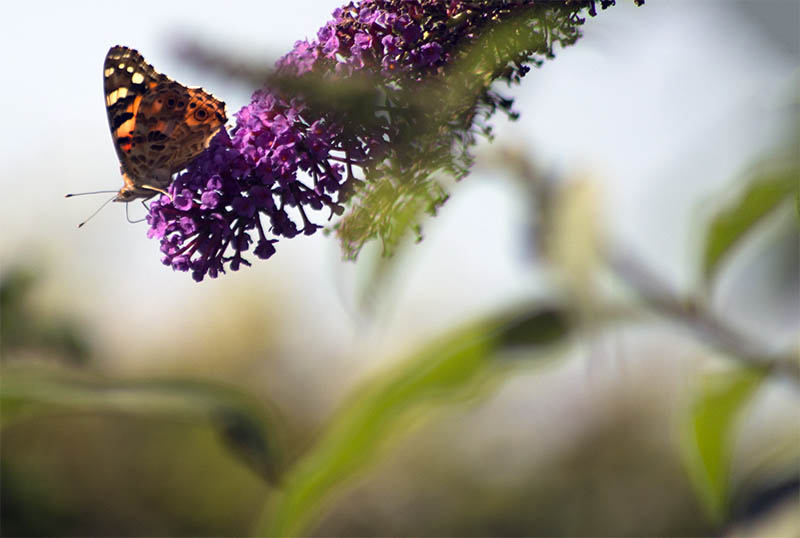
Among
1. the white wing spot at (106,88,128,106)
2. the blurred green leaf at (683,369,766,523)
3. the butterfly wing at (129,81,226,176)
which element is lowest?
the blurred green leaf at (683,369,766,523)

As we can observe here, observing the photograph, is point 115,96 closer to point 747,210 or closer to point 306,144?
point 306,144

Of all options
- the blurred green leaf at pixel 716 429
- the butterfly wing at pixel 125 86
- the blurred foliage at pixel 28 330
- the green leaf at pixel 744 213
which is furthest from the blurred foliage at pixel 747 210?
the blurred foliage at pixel 28 330

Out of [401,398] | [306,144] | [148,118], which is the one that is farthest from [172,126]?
[401,398]

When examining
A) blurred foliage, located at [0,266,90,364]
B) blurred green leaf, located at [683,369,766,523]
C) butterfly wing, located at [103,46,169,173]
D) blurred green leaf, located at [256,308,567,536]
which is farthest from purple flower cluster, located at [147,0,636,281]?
blurred foliage, located at [0,266,90,364]

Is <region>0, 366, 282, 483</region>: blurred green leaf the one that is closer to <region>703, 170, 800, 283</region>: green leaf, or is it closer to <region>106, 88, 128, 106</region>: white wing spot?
<region>106, 88, 128, 106</region>: white wing spot

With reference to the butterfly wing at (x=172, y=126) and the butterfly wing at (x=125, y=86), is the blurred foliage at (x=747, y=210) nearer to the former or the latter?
the butterfly wing at (x=172, y=126)
